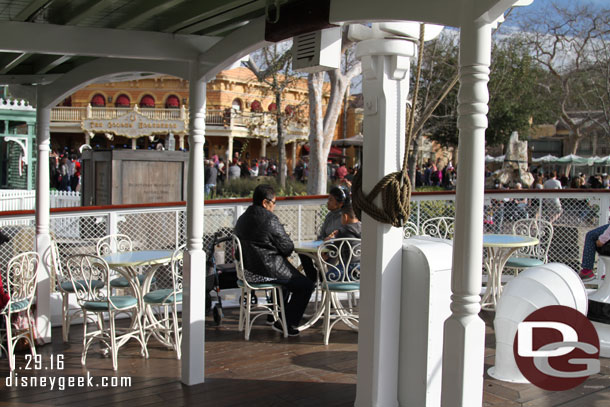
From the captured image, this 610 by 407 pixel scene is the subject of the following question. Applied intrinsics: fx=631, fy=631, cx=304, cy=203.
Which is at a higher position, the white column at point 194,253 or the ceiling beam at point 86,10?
the ceiling beam at point 86,10

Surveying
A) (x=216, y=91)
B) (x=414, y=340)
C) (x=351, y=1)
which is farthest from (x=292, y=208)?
(x=216, y=91)

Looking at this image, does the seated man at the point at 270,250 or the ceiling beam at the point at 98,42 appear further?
the seated man at the point at 270,250

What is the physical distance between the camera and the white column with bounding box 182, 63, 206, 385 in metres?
4.88

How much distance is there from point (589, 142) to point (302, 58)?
51.6 metres

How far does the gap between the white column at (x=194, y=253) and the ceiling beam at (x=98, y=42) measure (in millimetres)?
185

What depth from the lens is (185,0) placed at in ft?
13.3

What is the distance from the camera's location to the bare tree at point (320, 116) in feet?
49.9

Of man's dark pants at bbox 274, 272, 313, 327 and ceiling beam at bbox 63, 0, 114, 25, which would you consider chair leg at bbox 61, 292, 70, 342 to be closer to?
man's dark pants at bbox 274, 272, 313, 327

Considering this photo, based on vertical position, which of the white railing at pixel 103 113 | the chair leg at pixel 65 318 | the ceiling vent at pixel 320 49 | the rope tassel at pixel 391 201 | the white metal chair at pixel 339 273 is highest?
the white railing at pixel 103 113

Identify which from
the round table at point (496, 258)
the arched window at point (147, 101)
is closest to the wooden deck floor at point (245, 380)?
the round table at point (496, 258)

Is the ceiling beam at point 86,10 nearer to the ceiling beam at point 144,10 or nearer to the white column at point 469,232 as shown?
the ceiling beam at point 144,10

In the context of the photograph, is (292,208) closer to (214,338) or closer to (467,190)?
(214,338)

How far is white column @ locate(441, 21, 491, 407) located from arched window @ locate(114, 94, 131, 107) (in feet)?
164

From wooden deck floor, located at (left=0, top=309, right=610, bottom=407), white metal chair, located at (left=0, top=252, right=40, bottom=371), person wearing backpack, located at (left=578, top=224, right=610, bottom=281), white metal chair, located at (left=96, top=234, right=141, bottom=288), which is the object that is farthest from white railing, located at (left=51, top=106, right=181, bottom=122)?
wooden deck floor, located at (left=0, top=309, right=610, bottom=407)
